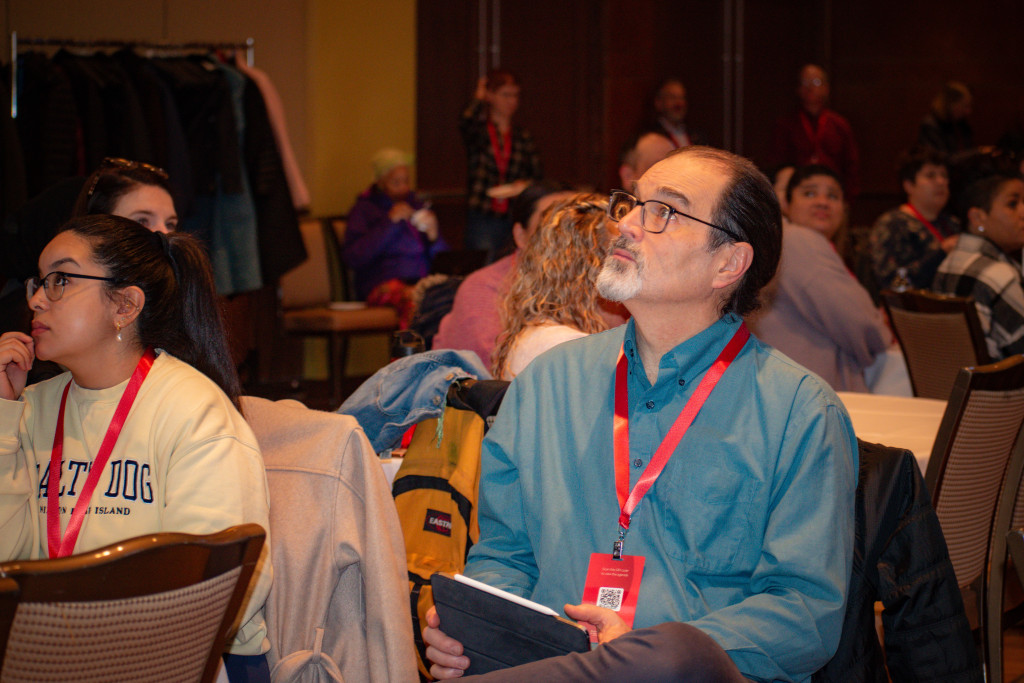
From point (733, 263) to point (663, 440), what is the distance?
345mm

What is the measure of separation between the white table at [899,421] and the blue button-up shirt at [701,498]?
37.2 inches

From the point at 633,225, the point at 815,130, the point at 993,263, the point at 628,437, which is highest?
the point at 815,130

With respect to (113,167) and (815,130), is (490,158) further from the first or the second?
(113,167)

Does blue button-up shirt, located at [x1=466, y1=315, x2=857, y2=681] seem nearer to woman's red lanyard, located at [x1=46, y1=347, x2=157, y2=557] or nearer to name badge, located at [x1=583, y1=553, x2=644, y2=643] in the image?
name badge, located at [x1=583, y1=553, x2=644, y2=643]

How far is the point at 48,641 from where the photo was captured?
1.16 meters

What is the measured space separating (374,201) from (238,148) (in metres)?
1.18

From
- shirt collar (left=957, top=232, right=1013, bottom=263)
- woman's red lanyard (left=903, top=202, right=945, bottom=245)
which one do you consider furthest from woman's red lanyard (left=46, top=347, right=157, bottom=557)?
woman's red lanyard (left=903, top=202, right=945, bottom=245)

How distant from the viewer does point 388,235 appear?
6.47m

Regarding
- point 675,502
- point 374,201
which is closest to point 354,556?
point 675,502

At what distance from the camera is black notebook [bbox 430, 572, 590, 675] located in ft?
4.61

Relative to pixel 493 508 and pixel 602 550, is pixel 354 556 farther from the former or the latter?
pixel 602 550

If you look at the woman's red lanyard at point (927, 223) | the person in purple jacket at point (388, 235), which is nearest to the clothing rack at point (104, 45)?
the person in purple jacket at point (388, 235)

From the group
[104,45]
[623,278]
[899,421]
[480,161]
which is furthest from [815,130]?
[623,278]

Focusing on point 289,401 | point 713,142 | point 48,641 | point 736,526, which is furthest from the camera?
point 713,142
